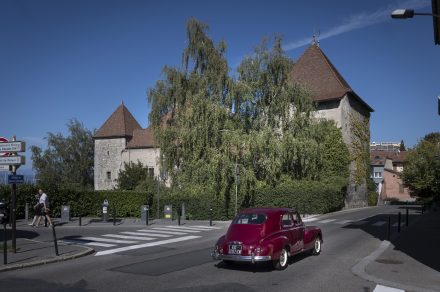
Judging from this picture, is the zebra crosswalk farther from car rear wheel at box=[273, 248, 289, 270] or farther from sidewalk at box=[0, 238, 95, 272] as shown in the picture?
car rear wheel at box=[273, 248, 289, 270]

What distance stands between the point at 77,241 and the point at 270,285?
33.3 feet

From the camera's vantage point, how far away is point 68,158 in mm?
71938

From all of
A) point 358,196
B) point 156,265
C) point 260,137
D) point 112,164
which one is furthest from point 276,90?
point 112,164

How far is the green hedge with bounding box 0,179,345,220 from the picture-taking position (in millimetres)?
30078

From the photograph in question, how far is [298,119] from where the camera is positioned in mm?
34375

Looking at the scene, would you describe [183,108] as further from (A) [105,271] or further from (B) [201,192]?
(A) [105,271]

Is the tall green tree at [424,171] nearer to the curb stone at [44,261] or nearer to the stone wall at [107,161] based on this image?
the curb stone at [44,261]

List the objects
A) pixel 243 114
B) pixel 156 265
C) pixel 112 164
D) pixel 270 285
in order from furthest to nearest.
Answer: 1. pixel 112 164
2. pixel 243 114
3. pixel 156 265
4. pixel 270 285

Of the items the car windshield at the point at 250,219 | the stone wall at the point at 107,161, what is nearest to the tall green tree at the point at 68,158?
the stone wall at the point at 107,161

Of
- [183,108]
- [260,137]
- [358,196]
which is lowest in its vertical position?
[358,196]

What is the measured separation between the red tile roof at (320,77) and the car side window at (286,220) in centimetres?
3474

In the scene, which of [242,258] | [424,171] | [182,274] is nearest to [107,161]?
[424,171]

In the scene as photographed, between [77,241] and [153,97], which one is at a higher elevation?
[153,97]

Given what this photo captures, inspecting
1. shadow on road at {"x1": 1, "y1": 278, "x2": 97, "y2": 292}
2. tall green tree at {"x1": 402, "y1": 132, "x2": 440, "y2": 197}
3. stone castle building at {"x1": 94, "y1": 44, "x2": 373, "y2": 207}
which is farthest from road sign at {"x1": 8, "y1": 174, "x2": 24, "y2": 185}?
tall green tree at {"x1": 402, "y1": 132, "x2": 440, "y2": 197}
